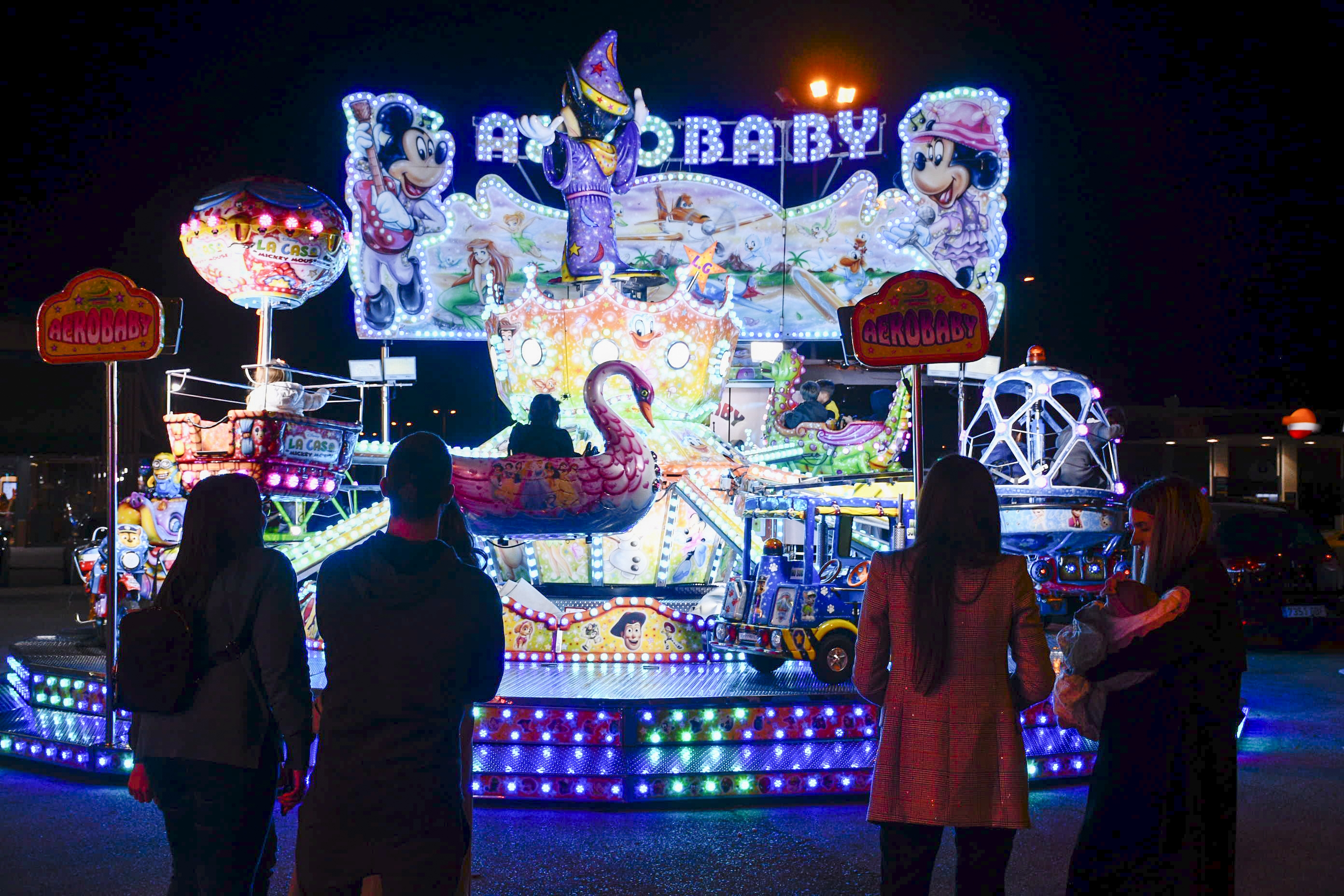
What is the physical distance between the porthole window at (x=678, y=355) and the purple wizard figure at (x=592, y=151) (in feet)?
8.26

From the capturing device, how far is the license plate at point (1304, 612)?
1211cm

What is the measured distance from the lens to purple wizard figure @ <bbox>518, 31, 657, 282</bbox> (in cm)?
1389

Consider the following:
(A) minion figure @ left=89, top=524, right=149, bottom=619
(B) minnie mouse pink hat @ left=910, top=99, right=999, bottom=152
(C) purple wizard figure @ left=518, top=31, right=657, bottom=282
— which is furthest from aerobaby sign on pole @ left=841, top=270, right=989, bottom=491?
(B) minnie mouse pink hat @ left=910, top=99, right=999, bottom=152

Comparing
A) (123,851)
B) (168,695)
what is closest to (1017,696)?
(168,695)

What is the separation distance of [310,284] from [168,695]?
5.82 meters

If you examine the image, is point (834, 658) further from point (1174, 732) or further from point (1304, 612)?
point (1304, 612)

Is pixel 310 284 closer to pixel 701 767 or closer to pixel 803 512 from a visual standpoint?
pixel 803 512

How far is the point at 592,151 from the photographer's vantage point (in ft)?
46.8

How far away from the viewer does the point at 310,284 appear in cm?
833

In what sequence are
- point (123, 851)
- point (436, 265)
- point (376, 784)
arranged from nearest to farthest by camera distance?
point (376, 784), point (123, 851), point (436, 265)

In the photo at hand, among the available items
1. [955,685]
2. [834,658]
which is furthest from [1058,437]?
[955,685]

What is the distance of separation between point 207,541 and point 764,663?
482 cm

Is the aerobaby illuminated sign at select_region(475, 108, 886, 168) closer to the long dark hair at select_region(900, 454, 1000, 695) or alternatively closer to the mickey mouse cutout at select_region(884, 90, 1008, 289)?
the mickey mouse cutout at select_region(884, 90, 1008, 289)

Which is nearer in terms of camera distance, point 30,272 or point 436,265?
point 436,265
